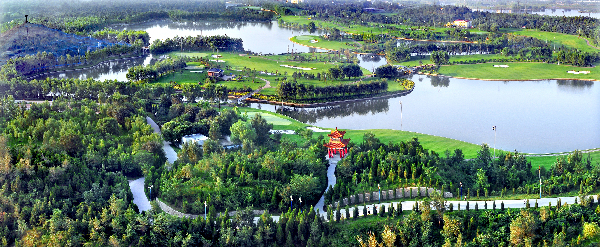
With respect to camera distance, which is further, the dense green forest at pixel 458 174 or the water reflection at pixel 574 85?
the water reflection at pixel 574 85

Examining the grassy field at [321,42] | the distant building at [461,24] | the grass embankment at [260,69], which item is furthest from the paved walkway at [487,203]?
the distant building at [461,24]

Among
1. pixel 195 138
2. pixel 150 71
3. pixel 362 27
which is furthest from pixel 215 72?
pixel 362 27

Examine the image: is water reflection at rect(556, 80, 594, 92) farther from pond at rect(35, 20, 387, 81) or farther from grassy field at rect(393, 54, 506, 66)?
pond at rect(35, 20, 387, 81)

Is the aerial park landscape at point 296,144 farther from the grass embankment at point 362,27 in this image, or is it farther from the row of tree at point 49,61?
the grass embankment at point 362,27

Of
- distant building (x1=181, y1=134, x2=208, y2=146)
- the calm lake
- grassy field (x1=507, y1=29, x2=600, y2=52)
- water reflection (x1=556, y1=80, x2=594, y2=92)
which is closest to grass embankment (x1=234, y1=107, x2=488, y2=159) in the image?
the calm lake

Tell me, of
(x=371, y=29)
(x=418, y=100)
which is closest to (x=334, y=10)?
(x=371, y=29)

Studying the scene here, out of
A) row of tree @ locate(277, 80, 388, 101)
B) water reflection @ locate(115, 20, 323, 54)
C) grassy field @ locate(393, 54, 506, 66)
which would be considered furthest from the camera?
water reflection @ locate(115, 20, 323, 54)
